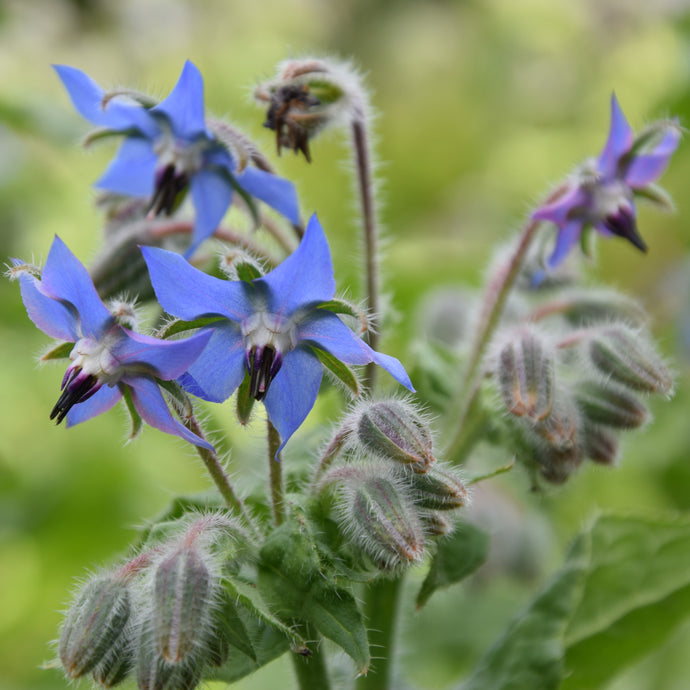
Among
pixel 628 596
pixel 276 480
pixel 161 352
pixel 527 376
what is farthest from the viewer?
pixel 628 596

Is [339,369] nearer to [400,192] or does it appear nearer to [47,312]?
[47,312]

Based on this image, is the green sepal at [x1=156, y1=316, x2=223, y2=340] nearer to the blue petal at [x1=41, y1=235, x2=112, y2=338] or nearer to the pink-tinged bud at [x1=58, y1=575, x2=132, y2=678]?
the blue petal at [x1=41, y1=235, x2=112, y2=338]

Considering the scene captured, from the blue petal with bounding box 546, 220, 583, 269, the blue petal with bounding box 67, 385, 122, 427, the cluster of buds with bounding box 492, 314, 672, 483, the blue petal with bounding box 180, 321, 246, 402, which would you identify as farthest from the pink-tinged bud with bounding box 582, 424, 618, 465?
the blue petal with bounding box 67, 385, 122, 427

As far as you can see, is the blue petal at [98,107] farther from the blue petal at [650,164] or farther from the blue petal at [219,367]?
the blue petal at [650,164]

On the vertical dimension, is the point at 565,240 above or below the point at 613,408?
above

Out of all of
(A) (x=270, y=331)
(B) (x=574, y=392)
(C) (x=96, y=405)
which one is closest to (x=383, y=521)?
(A) (x=270, y=331)

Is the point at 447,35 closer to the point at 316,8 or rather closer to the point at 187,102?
the point at 316,8

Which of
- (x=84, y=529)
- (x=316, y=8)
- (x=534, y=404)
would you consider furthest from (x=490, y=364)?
(x=316, y=8)
